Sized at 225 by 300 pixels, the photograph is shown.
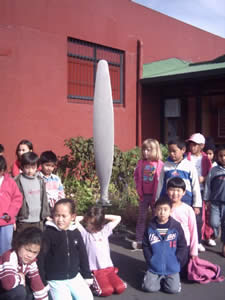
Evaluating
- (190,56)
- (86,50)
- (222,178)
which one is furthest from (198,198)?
(190,56)

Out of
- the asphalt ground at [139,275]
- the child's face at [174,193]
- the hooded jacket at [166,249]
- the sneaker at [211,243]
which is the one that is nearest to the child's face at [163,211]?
the hooded jacket at [166,249]

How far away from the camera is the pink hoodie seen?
3.57 meters

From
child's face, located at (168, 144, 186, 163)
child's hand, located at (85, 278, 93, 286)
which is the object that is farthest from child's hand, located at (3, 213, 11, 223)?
child's face, located at (168, 144, 186, 163)

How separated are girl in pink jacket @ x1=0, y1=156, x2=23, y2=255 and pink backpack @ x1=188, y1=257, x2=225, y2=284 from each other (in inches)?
75.9

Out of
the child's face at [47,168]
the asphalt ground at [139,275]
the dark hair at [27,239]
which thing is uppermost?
the child's face at [47,168]

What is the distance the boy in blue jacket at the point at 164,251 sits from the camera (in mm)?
3500

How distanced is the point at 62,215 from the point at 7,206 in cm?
76

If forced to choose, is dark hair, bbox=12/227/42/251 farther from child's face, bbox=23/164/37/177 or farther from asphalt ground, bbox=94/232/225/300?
child's face, bbox=23/164/37/177

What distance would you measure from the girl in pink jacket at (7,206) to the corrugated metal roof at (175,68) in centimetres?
703

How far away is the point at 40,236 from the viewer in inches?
112

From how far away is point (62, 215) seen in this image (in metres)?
3.17

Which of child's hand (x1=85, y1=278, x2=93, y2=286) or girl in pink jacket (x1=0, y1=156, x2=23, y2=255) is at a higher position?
girl in pink jacket (x1=0, y1=156, x2=23, y2=255)

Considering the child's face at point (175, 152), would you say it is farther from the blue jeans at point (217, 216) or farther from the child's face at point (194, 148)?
the blue jeans at point (217, 216)

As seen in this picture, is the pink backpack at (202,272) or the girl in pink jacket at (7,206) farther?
the pink backpack at (202,272)
